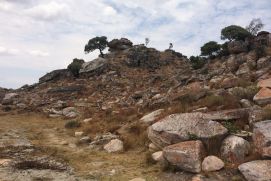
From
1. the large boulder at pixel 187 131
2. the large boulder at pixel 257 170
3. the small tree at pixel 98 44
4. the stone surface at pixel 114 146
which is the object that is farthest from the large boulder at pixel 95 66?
the large boulder at pixel 257 170

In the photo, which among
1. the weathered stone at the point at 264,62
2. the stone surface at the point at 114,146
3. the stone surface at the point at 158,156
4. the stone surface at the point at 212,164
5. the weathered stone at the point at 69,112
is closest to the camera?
the stone surface at the point at 212,164

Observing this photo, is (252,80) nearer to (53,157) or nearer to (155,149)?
(155,149)

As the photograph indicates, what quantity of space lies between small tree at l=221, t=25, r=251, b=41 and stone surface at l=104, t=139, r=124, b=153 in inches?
1162

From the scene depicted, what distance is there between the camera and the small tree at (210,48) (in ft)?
169

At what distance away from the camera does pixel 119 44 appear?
69.0 m

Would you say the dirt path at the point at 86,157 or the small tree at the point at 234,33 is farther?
the small tree at the point at 234,33

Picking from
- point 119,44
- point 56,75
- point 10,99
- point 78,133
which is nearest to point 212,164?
point 78,133

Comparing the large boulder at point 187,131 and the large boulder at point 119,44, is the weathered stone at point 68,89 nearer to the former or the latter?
the large boulder at point 119,44

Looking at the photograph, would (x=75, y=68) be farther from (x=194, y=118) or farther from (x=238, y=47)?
(x=194, y=118)

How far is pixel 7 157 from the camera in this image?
17484mm

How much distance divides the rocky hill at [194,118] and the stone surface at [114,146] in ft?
0.07

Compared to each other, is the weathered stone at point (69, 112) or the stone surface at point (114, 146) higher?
the weathered stone at point (69, 112)

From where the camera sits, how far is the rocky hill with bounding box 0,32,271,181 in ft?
45.3

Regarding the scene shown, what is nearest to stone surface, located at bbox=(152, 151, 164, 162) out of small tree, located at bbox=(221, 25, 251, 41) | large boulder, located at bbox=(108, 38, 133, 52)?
small tree, located at bbox=(221, 25, 251, 41)
